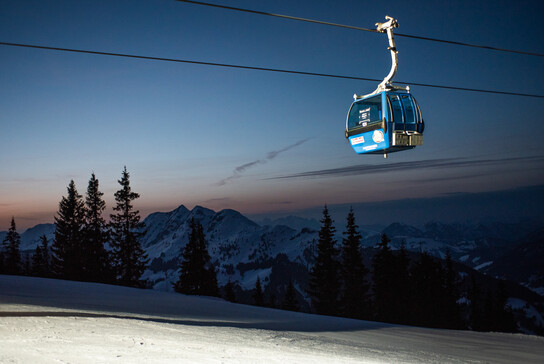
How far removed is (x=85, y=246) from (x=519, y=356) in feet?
174

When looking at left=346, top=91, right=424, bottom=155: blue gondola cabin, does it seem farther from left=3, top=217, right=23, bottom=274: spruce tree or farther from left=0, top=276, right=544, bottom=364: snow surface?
left=3, top=217, right=23, bottom=274: spruce tree

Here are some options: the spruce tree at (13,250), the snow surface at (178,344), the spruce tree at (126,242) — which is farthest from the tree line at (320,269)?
the snow surface at (178,344)

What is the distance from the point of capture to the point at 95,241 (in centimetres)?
5391

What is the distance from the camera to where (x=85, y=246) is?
53938 millimetres

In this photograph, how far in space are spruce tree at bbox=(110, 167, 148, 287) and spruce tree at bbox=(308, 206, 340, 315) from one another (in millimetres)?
19252

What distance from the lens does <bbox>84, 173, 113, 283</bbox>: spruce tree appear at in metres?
52.3

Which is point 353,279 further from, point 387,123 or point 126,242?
point 387,123

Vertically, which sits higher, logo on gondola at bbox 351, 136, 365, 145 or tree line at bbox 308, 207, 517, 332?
logo on gondola at bbox 351, 136, 365, 145

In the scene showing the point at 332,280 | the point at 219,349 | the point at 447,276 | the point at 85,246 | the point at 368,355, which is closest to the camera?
the point at 219,349

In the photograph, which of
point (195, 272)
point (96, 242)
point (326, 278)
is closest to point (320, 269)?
point (326, 278)

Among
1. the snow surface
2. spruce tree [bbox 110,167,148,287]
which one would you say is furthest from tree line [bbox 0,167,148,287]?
the snow surface

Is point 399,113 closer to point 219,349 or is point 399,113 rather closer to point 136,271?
point 219,349

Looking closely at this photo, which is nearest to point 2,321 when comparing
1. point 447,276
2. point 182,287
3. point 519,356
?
point 519,356

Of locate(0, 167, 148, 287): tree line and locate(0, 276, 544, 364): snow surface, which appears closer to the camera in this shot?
locate(0, 276, 544, 364): snow surface
